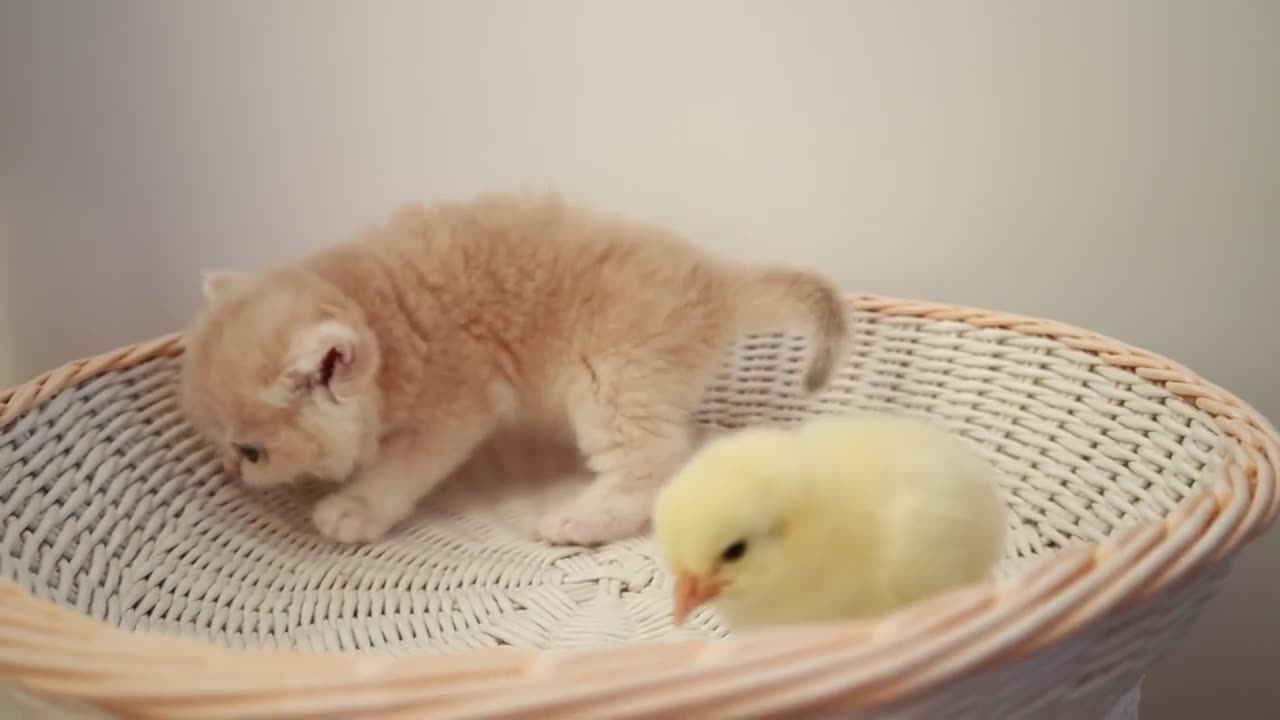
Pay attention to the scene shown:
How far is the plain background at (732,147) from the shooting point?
50.0 inches

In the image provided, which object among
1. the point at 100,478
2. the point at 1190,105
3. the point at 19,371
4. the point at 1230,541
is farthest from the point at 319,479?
the point at 1190,105

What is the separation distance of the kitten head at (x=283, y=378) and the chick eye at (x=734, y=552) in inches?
24.1

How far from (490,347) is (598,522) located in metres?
0.27

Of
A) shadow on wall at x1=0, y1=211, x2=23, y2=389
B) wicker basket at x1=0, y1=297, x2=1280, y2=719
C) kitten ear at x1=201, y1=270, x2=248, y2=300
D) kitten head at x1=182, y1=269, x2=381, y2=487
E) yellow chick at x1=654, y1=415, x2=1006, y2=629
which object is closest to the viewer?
wicker basket at x1=0, y1=297, x2=1280, y2=719

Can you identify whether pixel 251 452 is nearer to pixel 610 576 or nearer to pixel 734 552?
pixel 610 576

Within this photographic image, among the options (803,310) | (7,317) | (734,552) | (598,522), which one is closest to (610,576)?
(598,522)

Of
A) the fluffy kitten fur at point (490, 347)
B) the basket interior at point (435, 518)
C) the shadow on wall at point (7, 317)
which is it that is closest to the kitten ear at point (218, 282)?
the fluffy kitten fur at point (490, 347)

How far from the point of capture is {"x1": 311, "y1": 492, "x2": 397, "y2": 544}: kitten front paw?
117 centimetres

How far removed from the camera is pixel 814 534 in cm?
64

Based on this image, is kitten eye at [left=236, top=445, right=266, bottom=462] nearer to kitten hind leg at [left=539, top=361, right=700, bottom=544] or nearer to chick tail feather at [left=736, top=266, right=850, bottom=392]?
kitten hind leg at [left=539, top=361, right=700, bottom=544]

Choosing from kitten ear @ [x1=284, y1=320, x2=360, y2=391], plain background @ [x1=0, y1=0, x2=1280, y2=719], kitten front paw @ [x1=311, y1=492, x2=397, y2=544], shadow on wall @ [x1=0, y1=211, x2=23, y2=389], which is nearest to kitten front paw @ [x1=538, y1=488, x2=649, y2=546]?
kitten front paw @ [x1=311, y1=492, x2=397, y2=544]

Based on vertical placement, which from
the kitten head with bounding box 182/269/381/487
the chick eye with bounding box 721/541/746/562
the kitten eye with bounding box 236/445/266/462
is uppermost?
the chick eye with bounding box 721/541/746/562

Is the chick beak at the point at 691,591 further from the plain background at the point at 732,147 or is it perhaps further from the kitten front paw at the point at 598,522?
the plain background at the point at 732,147

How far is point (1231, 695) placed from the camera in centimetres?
134
